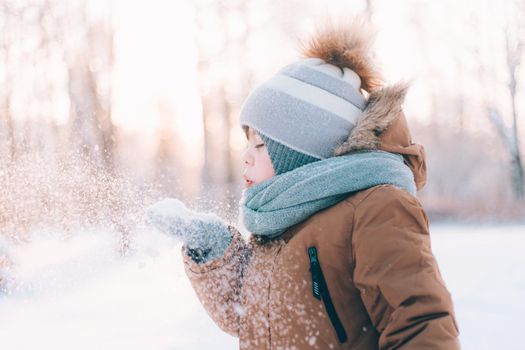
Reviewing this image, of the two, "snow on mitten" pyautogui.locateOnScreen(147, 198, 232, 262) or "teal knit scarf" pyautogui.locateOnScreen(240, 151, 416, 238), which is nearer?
"teal knit scarf" pyautogui.locateOnScreen(240, 151, 416, 238)

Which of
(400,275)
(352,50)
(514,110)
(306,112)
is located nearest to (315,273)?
(400,275)

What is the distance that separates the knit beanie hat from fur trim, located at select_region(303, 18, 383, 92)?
0.04 m

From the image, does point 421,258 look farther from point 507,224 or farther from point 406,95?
point 507,224

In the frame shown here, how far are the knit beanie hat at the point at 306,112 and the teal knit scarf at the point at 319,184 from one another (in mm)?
78

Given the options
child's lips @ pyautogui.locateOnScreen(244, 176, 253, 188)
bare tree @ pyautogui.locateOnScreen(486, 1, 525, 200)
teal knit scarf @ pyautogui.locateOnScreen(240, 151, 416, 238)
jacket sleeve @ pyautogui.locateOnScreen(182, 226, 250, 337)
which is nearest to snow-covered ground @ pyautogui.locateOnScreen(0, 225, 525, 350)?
jacket sleeve @ pyautogui.locateOnScreen(182, 226, 250, 337)

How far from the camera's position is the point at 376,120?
1.32m

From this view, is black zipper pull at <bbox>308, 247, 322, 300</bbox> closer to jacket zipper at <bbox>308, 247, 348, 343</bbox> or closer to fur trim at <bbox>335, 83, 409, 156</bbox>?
jacket zipper at <bbox>308, 247, 348, 343</bbox>

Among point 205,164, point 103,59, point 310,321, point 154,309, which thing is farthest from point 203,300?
point 205,164

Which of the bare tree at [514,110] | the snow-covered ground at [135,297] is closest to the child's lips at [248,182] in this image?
the snow-covered ground at [135,297]

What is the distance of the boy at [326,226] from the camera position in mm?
1078

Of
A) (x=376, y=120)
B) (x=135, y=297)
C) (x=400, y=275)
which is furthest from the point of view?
(x=135, y=297)

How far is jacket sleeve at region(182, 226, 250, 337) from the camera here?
1.42 meters

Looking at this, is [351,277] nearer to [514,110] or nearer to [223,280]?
[223,280]

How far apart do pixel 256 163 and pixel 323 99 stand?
270mm
